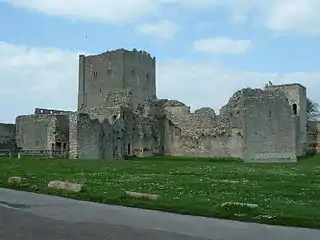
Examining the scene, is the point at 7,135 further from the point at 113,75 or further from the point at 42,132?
the point at 113,75

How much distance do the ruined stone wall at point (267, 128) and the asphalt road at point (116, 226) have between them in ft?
115

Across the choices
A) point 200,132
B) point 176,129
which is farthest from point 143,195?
point 176,129

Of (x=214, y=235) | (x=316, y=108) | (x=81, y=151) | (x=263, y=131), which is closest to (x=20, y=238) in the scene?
(x=214, y=235)

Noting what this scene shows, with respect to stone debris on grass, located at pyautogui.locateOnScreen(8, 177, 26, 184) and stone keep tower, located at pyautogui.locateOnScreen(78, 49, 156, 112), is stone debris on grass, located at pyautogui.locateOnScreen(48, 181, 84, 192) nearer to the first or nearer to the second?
stone debris on grass, located at pyautogui.locateOnScreen(8, 177, 26, 184)

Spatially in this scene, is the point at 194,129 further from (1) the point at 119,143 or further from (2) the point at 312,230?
(2) the point at 312,230

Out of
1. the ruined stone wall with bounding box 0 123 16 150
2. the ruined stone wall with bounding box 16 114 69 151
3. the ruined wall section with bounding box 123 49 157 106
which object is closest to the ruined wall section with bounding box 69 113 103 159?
the ruined stone wall with bounding box 16 114 69 151

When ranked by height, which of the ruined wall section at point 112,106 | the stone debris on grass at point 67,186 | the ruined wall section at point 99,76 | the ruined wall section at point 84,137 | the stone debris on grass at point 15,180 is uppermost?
the ruined wall section at point 99,76

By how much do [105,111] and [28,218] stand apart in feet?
139

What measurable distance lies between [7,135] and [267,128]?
29389 millimetres

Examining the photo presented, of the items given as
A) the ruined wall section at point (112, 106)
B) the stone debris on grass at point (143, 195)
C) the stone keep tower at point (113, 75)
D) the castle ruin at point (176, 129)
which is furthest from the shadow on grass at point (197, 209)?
the stone keep tower at point (113, 75)

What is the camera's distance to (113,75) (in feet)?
291

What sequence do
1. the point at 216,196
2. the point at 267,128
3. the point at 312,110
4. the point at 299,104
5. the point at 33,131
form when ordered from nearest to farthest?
1. the point at 216,196
2. the point at 267,128
3. the point at 33,131
4. the point at 299,104
5. the point at 312,110

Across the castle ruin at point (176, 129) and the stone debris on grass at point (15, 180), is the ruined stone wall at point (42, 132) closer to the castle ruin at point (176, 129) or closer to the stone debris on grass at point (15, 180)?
the castle ruin at point (176, 129)

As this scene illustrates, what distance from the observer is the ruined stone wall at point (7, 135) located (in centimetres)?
5879
